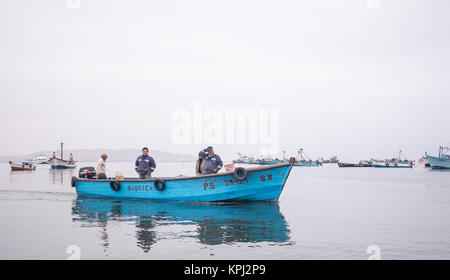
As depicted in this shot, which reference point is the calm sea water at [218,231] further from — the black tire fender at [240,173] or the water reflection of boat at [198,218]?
the black tire fender at [240,173]

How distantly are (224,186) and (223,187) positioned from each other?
67 millimetres

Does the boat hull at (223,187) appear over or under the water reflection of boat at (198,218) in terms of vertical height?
over

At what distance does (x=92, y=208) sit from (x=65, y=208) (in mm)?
1370

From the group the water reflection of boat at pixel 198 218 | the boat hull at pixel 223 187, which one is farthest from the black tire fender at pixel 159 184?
the water reflection of boat at pixel 198 218

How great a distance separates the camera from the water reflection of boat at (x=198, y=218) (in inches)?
448

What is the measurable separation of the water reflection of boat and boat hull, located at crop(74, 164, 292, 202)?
45cm

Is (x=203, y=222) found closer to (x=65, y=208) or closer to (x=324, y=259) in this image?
(x=324, y=259)

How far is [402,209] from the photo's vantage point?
777 inches

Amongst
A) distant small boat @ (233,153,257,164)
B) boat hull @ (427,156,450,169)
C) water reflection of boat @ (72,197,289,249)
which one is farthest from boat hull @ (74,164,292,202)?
distant small boat @ (233,153,257,164)

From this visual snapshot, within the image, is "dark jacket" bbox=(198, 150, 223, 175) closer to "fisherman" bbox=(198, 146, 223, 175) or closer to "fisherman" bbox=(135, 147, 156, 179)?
"fisherman" bbox=(198, 146, 223, 175)

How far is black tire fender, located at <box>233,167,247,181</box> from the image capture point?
16.6m

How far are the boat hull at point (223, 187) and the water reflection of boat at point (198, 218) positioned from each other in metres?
0.45
